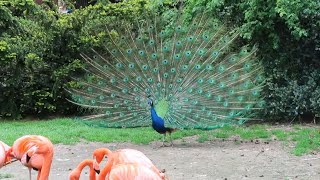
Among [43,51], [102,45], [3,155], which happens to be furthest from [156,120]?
[43,51]

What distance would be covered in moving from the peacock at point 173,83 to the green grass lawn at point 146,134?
0.53 metres

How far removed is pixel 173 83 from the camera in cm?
898

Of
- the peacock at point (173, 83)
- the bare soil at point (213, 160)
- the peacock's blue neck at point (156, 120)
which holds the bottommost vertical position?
the bare soil at point (213, 160)

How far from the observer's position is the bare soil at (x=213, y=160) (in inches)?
284

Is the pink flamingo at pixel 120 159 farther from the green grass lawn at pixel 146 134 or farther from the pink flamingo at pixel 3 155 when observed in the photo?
the green grass lawn at pixel 146 134

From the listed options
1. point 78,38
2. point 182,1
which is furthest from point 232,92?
point 78,38

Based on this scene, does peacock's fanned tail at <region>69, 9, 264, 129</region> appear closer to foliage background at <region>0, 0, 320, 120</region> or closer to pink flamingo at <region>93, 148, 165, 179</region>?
foliage background at <region>0, 0, 320, 120</region>

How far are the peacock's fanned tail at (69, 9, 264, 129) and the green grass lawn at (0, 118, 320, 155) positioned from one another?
21.1 inches

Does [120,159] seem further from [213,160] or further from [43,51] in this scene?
[43,51]

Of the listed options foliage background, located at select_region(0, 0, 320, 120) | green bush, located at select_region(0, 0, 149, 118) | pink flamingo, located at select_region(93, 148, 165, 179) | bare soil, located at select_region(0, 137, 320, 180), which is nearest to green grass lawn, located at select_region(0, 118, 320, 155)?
bare soil, located at select_region(0, 137, 320, 180)

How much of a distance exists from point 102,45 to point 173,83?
299 cm

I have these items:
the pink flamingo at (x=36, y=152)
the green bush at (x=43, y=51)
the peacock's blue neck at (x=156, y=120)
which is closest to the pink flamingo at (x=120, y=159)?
the pink flamingo at (x=36, y=152)

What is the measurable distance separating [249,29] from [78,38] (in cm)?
381

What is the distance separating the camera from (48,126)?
11.1 metres
